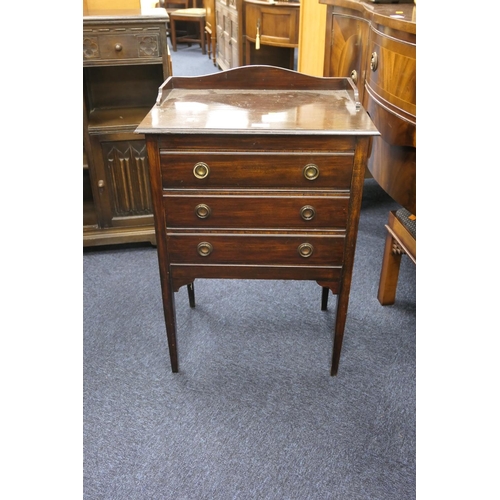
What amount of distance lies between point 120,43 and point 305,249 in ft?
4.08

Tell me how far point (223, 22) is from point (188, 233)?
4672 mm

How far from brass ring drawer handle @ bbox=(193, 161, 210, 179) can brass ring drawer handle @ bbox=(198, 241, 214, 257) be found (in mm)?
198

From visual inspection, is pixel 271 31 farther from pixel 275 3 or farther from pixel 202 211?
pixel 202 211

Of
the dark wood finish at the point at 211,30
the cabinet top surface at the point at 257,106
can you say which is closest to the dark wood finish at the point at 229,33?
the dark wood finish at the point at 211,30

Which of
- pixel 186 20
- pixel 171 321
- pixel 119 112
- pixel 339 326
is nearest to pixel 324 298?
pixel 339 326

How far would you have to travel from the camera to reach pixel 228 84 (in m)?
1.53

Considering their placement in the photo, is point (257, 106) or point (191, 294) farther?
point (191, 294)

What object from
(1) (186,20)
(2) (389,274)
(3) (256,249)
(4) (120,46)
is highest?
(1) (186,20)

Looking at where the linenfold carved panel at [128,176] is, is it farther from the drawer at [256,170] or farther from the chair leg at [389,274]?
the chair leg at [389,274]

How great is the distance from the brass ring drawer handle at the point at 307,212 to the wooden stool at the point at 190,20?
230 inches

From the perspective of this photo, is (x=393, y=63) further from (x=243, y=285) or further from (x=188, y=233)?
(x=243, y=285)

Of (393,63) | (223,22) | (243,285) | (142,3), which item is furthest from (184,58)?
(393,63)

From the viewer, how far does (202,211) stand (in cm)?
130

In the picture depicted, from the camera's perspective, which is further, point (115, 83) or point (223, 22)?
point (223, 22)
